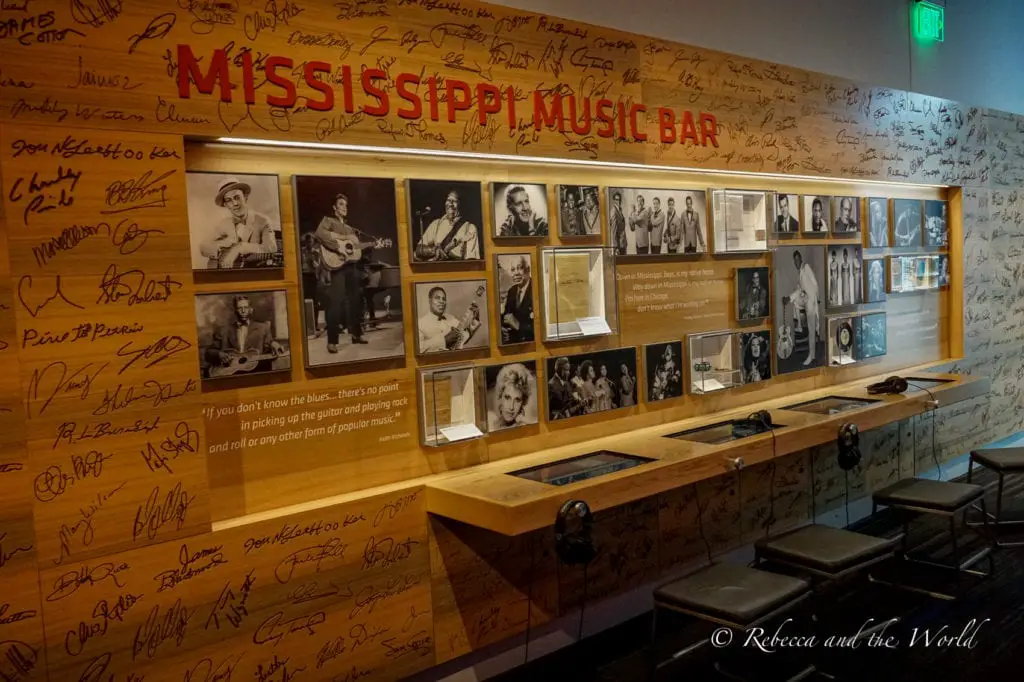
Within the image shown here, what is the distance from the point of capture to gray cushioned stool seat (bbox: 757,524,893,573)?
3.30m

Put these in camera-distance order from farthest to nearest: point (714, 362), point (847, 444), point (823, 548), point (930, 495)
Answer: point (714, 362), point (930, 495), point (847, 444), point (823, 548)

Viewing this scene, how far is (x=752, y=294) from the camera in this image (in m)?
4.40

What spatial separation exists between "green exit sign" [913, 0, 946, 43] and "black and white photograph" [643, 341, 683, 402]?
320cm

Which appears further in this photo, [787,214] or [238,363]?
[787,214]

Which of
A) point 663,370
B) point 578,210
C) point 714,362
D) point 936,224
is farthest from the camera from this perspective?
point 936,224

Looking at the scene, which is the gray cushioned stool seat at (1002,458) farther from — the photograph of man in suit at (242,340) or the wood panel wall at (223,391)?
the photograph of man in suit at (242,340)

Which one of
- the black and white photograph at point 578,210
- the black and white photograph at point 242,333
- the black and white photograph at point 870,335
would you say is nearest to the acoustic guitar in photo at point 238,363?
the black and white photograph at point 242,333

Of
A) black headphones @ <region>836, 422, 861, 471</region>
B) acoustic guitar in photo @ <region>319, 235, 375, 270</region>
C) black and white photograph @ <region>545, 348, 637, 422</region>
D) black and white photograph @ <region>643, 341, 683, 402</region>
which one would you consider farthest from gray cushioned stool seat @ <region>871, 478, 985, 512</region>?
acoustic guitar in photo @ <region>319, 235, 375, 270</region>

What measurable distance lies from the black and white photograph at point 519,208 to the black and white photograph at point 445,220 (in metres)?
0.09

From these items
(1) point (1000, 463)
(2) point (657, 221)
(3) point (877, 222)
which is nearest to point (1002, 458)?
(1) point (1000, 463)

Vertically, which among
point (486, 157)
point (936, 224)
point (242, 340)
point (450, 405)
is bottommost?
point (450, 405)

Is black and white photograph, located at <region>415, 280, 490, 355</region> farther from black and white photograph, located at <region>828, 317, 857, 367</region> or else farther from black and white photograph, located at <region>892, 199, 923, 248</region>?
black and white photograph, located at <region>892, 199, 923, 248</region>

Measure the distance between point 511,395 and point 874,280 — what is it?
9.39 ft

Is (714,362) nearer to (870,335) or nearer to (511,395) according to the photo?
(511,395)
